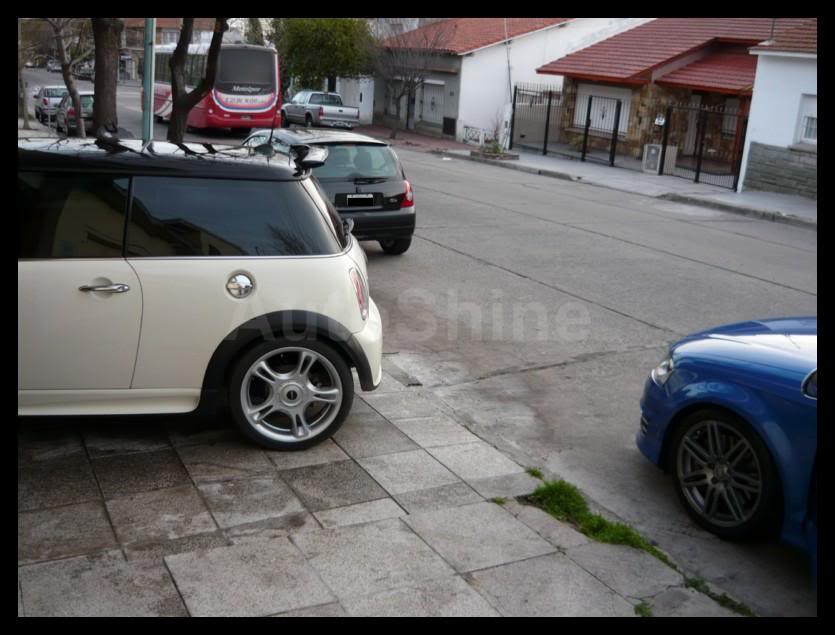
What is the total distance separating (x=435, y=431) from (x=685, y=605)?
7.59 feet

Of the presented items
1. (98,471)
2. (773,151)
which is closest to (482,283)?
(98,471)

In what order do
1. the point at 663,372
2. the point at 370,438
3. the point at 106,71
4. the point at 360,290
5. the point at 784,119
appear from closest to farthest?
the point at 663,372
the point at 360,290
the point at 370,438
the point at 106,71
the point at 784,119

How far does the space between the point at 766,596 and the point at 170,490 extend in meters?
3.01

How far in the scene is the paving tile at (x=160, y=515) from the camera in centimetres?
439

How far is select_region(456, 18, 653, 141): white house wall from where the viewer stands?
38.8m

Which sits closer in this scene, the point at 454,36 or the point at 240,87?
the point at 240,87

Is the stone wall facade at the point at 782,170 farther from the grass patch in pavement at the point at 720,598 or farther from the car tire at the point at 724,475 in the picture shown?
the grass patch in pavement at the point at 720,598

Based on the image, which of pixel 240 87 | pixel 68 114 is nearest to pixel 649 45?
pixel 240 87

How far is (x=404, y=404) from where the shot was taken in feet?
21.8

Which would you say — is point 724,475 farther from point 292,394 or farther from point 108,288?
point 108,288

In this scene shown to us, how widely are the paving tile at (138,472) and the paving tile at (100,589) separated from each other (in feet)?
2.47

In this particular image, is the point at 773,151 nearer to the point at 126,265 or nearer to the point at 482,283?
the point at 482,283

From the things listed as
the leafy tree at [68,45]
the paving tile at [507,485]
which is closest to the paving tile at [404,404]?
the paving tile at [507,485]
